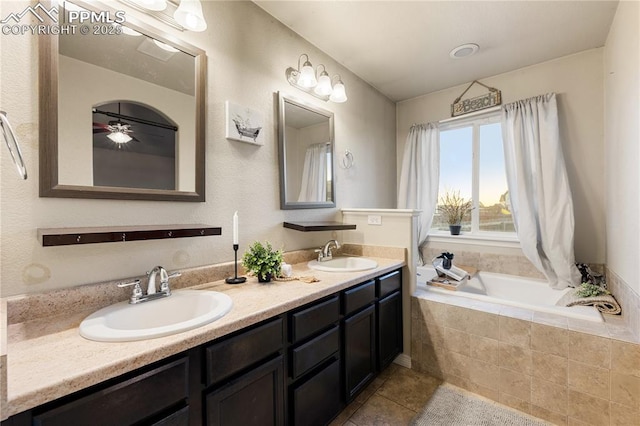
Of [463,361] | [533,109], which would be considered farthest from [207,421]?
[533,109]

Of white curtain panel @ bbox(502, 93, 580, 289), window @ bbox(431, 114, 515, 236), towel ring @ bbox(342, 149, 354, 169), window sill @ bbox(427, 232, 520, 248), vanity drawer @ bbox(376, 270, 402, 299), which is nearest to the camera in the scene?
vanity drawer @ bbox(376, 270, 402, 299)

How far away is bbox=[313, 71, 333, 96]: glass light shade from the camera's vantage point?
220cm

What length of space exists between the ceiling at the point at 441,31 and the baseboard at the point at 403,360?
2.55 metres

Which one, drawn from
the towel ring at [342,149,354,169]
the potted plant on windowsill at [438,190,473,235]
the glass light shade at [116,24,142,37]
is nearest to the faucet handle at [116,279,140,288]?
the glass light shade at [116,24,142,37]

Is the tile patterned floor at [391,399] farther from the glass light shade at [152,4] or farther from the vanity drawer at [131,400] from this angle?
the glass light shade at [152,4]

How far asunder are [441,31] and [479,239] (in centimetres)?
205

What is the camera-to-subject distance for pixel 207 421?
98 centimetres

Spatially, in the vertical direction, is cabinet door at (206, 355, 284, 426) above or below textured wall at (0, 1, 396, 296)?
below

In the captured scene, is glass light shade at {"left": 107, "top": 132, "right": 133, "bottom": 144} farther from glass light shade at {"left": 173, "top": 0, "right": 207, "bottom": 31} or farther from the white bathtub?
the white bathtub

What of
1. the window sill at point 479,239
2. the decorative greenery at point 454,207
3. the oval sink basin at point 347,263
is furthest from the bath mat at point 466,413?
the decorative greenery at point 454,207

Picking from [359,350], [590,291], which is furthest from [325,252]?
[590,291]

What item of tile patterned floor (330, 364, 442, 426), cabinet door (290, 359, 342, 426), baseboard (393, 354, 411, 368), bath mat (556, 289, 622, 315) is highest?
bath mat (556, 289, 622, 315)

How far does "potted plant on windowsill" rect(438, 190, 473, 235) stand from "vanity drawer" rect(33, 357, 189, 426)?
9.95 feet

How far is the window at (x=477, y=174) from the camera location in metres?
2.96
